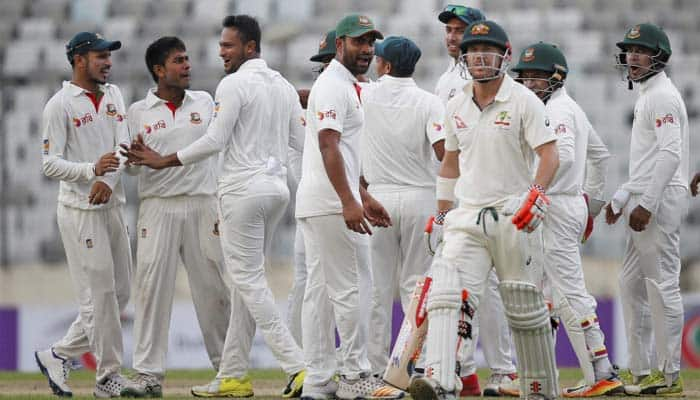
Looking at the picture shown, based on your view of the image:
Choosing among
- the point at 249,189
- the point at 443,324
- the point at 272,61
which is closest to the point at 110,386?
the point at 249,189

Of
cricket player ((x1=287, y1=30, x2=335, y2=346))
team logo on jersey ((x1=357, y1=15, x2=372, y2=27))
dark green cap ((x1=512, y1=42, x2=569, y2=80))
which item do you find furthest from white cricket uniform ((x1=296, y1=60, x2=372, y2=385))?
cricket player ((x1=287, y1=30, x2=335, y2=346))

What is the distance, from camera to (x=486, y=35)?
6.40 m

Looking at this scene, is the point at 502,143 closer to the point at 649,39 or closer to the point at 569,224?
the point at 569,224

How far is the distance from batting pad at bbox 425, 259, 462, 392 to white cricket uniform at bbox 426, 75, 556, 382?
0.05m

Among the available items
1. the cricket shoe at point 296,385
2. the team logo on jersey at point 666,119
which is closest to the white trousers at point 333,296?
the cricket shoe at point 296,385

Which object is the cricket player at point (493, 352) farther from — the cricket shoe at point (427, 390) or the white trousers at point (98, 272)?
the white trousers at point (98, 272)

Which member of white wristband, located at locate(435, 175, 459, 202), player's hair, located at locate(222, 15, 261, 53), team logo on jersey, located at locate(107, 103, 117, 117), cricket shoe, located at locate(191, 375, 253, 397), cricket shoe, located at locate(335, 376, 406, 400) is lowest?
cricket shoe, located at locate(191, 375, 253, 397)

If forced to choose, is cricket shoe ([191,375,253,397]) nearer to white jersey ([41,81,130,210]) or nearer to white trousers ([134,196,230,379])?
white trousers ([134,196,230,379])

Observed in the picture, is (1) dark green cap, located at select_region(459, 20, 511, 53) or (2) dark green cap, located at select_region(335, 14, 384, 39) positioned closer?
(1) dark green cap, located at select_region(459, 20, 511, 53)

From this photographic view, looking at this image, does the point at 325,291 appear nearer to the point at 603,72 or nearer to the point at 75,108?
the point at 75,108

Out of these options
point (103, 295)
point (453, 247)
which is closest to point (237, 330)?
point (103, 295)

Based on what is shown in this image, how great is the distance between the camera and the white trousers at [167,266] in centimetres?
796

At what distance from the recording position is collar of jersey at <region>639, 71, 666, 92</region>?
8328 millimetres

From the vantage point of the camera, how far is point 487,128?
250 inches
